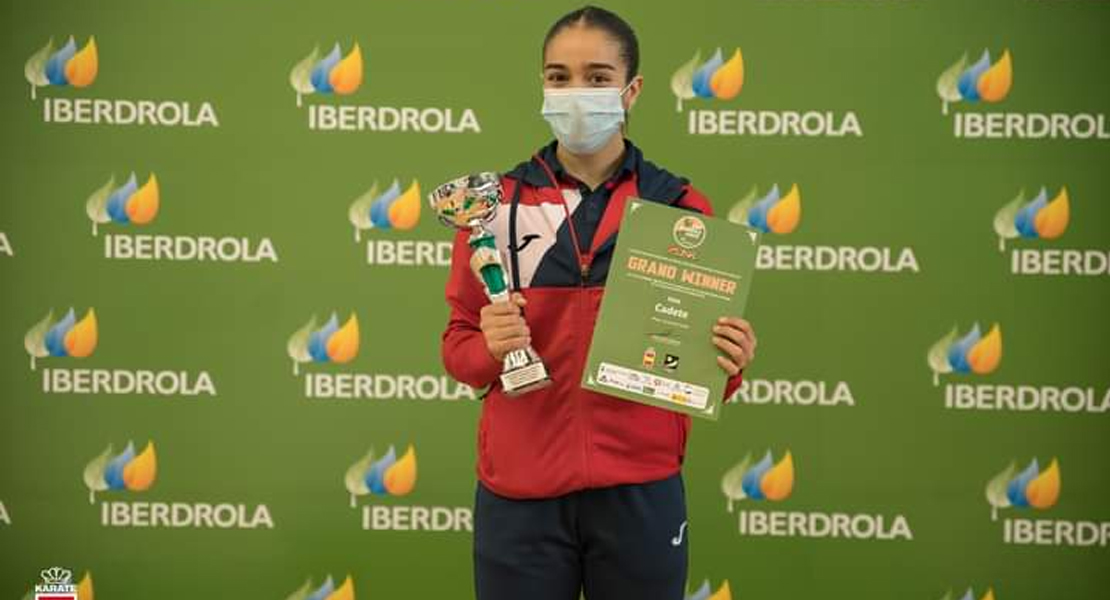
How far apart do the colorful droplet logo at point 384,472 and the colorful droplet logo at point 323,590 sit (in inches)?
10.1

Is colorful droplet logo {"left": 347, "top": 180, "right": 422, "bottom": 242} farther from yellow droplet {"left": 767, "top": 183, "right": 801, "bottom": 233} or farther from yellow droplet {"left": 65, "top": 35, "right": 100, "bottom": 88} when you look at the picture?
yellow droplet {"left": 767, "top": 183, "right": 801, "bottom": 233}

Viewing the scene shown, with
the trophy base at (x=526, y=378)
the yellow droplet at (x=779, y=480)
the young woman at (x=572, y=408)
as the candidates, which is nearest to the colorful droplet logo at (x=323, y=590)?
the yellow droplet at (x=779, y=480)

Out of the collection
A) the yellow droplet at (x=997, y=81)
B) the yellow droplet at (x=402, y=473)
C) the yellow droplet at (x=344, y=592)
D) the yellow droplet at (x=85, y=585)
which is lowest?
the yellow droplet at (x=344, y=592)

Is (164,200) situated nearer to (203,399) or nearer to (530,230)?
(203,399)

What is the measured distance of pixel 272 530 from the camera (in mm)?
2711

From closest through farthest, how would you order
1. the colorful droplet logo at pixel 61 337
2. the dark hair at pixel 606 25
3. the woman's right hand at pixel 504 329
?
the woman's right hand at pixel 504 329 → the dark hair at pixel 606 25 → the colorful droplet logo at pixel 61 337

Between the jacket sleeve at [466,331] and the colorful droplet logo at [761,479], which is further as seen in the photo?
the colorful droplet logo at [761,479]

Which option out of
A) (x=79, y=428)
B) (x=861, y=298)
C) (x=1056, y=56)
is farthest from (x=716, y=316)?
(x=79, y=428)

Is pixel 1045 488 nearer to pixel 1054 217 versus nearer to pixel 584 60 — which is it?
pixel 1054 217

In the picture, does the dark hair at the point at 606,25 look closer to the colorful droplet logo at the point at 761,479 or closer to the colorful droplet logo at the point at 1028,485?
the colorful droplet logo at the point at 761,479

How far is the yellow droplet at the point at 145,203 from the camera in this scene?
2.65 m

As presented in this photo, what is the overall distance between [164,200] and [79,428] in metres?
0.65

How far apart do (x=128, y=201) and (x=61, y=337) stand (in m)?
0.40

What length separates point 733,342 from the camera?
1504mm
